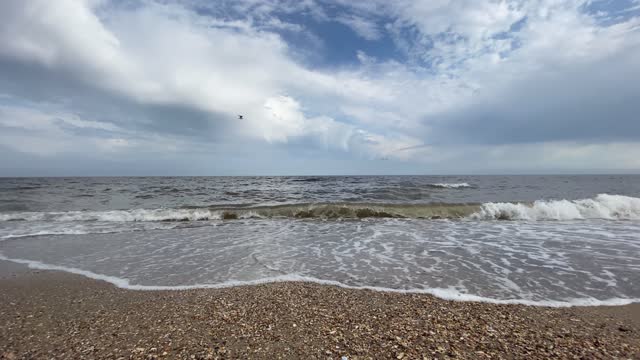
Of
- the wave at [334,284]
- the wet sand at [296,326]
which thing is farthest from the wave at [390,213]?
the wet sand at [296,326]

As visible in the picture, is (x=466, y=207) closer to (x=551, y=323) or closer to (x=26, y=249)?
(x=551, y=323)

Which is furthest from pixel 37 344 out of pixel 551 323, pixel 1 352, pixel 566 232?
pixel 566 232

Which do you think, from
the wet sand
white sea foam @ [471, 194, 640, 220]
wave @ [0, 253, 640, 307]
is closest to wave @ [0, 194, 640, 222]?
white sea foam @ [471, 194, 640, 220]

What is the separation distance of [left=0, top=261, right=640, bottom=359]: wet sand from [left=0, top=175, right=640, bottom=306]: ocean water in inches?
31.4

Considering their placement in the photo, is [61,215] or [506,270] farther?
[61,215]

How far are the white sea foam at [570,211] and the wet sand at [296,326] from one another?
1432 centimetres

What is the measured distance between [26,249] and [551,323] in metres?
15.4

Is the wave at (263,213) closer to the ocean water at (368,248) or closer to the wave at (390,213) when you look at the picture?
the wave at (390,213)

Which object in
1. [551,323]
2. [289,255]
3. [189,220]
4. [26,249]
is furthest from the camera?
[189,220]

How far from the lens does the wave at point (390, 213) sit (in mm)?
18750

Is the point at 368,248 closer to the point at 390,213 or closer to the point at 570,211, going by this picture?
the point at 390,213

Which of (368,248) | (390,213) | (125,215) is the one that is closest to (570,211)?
(390,213)

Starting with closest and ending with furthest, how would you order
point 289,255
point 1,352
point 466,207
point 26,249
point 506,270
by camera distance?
point 1,352 → point 506,270 → point 289,255 → point 26,249 → point 466,207

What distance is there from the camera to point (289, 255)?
10.2 meters
